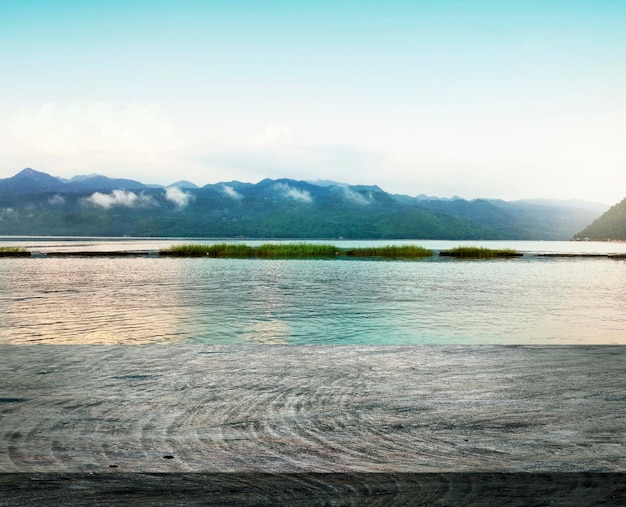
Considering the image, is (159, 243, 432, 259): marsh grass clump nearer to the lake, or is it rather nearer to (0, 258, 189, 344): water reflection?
the lake

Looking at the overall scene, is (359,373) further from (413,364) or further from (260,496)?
(260,496)

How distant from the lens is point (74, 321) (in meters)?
19.1

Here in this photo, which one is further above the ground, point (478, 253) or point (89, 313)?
point (478, 253)

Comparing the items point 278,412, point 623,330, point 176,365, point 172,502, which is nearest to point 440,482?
point 172,502

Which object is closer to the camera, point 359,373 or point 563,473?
point 563,473

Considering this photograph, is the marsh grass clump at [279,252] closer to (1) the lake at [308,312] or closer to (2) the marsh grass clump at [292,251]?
(2) the marsh grass clump at [292,251]

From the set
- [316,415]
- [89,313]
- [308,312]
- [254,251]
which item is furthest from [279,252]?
[316,415]

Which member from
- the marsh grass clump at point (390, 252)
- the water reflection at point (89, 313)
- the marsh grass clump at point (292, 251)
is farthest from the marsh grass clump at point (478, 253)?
the water reflection at point (89, 313)

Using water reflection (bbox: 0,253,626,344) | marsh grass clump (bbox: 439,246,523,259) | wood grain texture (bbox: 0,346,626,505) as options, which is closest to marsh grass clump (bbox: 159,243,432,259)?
marsh grass clump (bbox: 439,246,523,259)

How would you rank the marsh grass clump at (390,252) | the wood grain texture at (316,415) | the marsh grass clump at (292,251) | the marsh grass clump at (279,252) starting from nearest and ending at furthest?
the wood grain texture at (316,415) → the marsh grass clump at (292,251) → the marsh grass clump at (279,252) → the marsh grass clump at (390,252)

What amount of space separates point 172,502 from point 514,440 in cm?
179

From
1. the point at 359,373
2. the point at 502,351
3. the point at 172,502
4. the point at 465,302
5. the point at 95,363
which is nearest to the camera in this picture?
the point at 172,502

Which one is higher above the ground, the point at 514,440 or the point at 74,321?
the point at 514,440

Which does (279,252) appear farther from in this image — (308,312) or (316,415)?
(316,415)
